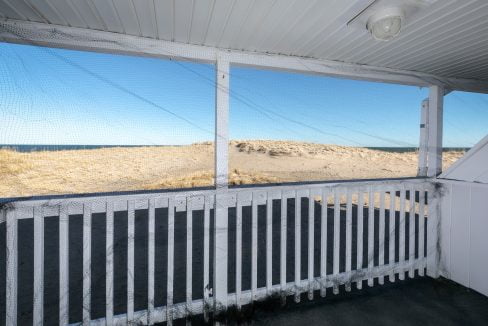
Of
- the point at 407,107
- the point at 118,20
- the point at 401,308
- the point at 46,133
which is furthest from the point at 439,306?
the point at 46,133

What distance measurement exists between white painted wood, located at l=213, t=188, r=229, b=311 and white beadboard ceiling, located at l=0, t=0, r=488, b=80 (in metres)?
1.10

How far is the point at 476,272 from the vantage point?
215 cm

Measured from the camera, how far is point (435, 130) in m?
2.45

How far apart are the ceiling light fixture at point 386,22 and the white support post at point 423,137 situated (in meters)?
1.62

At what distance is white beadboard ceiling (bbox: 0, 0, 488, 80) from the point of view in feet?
4.23

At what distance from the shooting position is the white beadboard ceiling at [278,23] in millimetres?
1290

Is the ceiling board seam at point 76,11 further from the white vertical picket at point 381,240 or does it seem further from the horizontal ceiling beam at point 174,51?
the white vertical picket at point 381,240

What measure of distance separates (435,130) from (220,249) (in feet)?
7.88

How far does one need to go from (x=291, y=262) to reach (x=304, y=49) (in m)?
2.14

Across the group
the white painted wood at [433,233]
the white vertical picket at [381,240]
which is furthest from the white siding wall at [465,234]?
the white vertical picket at [381,240]

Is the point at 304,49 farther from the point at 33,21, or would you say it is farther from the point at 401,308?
the point at 401,308

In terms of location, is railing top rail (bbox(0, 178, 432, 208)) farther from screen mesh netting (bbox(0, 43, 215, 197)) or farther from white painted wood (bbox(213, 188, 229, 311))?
screen mesh netting (bbox(0, 43, 215, 197))

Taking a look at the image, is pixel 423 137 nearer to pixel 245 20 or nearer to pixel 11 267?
pixel 245 20

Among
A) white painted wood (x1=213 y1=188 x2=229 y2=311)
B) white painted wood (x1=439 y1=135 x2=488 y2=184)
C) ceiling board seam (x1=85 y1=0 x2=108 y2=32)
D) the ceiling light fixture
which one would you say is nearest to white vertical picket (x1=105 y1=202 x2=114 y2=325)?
white painted wood (x1=213 y1=188 x2=229 y2=311)
